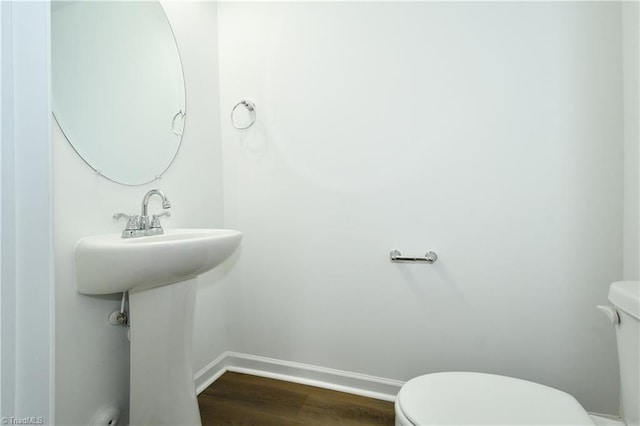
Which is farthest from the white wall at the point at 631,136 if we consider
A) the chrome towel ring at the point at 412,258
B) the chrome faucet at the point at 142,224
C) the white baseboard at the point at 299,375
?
the chrome faucet at the point at 142,224

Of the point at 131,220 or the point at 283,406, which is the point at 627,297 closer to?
the point at 283,406

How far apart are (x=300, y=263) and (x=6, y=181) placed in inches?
46.4

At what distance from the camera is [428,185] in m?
1.28

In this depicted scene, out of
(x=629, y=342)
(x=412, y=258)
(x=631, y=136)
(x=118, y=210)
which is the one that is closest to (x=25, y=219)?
(x=118, y=210)

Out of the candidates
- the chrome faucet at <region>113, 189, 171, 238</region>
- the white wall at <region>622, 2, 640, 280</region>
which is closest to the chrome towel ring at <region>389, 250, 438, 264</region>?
the white wall at <region>622, 2, 640, 280</region>

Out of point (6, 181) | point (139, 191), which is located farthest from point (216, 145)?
Answer: point (6, 181)

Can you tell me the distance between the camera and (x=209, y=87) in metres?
1.55

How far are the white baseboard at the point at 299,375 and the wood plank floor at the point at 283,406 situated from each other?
0.10ft

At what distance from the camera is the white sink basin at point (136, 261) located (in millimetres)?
817

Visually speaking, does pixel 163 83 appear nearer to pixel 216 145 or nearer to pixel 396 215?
pixel 216 145

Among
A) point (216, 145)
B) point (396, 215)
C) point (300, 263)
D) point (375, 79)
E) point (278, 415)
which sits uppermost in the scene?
point (375, 79)

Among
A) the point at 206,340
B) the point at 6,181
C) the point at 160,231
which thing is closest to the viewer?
the point at 6,181

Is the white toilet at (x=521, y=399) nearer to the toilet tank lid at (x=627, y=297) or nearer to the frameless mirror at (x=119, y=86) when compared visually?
the toilet tank lid at (x=627, y=297)

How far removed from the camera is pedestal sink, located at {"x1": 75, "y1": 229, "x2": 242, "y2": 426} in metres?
0.83
